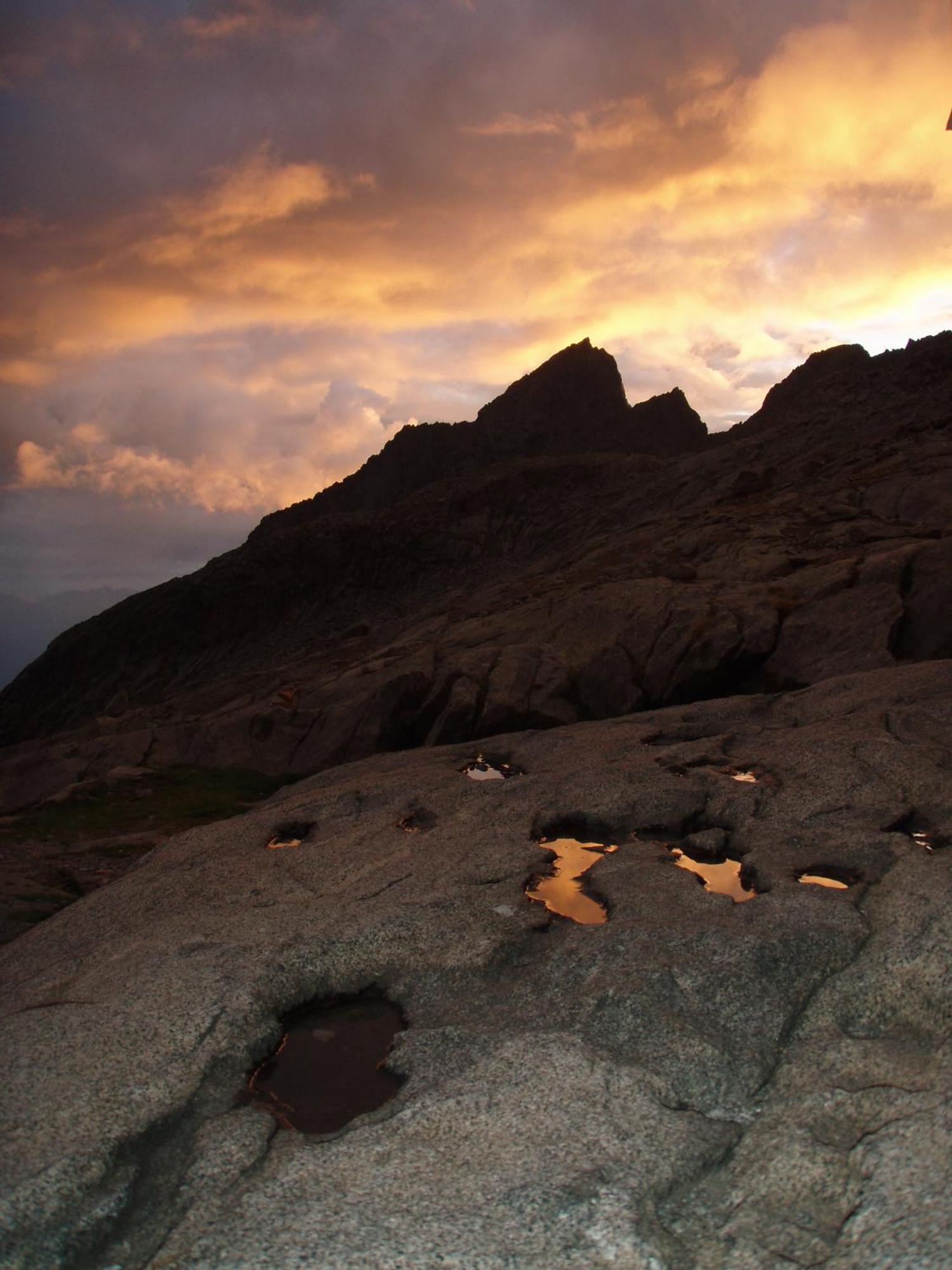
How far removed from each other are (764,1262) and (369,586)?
9317 cm

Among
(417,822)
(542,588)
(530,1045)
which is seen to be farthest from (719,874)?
(542,588)

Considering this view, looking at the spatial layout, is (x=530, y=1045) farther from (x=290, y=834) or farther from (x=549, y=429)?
(x=549, y=429)

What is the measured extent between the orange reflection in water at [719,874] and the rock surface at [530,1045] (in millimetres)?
282

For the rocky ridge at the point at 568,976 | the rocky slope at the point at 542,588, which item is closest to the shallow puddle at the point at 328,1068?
the rocky ridge at the point at 568,976

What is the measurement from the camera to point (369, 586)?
3903 inches

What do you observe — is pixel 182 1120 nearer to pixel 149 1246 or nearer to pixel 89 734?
pixel 149 1246

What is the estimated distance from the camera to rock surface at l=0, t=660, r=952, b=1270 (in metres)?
8.12

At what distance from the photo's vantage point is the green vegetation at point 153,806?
104 ft

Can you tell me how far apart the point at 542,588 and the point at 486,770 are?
33.5 m

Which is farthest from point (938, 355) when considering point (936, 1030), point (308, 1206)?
point (308, 1206)

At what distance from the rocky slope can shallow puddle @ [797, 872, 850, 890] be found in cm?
1743

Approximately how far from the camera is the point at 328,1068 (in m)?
11.3

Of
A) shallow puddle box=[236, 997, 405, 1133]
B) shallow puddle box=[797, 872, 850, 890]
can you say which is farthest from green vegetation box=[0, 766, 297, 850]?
shallow puddle box=[797, 872, 850, 890]

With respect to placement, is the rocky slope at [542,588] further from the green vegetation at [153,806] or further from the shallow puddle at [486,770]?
the shallow puddle at [486,770]
